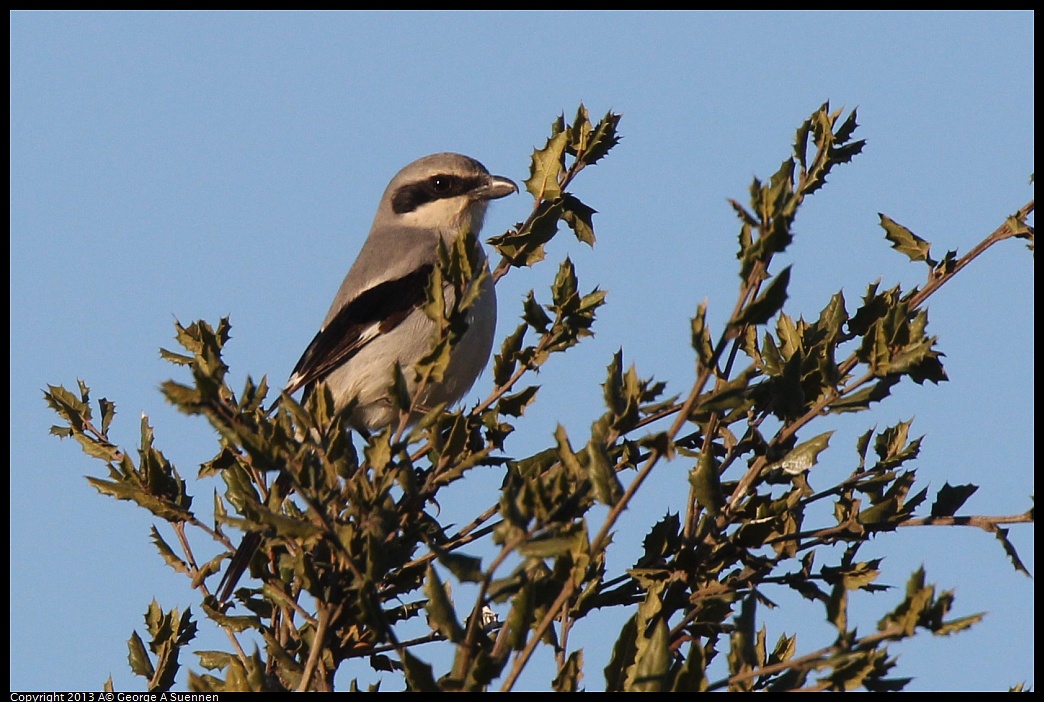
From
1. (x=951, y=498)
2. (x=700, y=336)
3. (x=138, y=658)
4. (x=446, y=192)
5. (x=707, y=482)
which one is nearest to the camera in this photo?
(x=700, y=336)

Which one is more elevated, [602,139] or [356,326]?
[356,326]

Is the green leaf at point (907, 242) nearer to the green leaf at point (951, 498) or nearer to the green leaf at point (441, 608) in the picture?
the green leaf at point (951, 498)

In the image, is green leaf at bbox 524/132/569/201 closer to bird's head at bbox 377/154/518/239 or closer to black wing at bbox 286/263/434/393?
black wing at bbox 286/263/434/393

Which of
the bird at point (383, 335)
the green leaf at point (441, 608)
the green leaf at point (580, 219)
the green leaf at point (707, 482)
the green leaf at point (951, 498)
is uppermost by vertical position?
the bird at point (383, 335)

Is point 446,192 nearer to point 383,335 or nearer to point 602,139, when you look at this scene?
point 383,335

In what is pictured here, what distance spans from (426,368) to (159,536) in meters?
1.10

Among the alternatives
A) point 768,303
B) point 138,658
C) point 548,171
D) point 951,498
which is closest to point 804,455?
point 951,498

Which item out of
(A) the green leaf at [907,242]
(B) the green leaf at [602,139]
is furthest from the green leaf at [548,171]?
(A) the green leaf at [907,242]

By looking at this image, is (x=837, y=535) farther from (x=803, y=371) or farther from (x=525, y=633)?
(x=525, y=633)

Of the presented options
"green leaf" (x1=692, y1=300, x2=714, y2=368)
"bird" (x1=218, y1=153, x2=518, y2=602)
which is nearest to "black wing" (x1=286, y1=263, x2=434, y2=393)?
"bird" (x1=218, y1=153, x2=518, y2=602)

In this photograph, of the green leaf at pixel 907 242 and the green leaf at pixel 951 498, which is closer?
the green leaf at pixel 951 498

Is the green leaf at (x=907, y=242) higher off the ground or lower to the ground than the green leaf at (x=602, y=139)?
lower

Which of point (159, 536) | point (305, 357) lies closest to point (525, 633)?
point (159, 536)

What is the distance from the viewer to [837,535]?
9.74 feet
